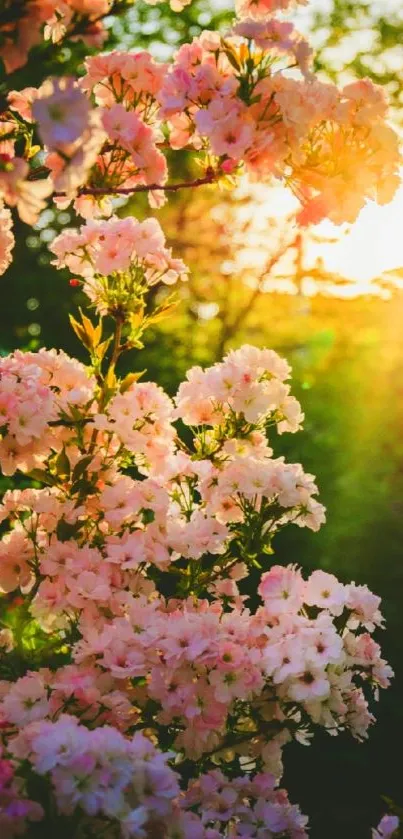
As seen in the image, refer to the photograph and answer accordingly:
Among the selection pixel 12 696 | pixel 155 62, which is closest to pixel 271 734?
pixel 12 696

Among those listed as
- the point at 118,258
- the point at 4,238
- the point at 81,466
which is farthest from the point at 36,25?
the point at 81,466

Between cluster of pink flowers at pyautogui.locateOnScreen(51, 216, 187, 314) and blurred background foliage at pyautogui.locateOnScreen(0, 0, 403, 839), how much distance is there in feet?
2.62

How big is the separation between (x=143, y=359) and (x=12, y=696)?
4.25 m

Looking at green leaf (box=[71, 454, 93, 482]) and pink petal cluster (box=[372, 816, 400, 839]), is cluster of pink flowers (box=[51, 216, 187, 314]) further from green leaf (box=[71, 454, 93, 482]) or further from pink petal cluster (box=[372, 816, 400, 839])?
pink petal cluster (box=[372, 816, 400, 839])

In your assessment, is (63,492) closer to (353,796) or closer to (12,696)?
(12,696)

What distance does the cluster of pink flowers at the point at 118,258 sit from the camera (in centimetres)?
249

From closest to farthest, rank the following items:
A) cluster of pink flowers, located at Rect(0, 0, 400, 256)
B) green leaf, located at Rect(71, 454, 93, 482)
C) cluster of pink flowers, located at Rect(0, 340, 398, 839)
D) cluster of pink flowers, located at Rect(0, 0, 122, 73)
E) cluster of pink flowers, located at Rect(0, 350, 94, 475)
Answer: cluster of pink flowers, located at Rect(0, 0, 122, 73), cluster of pink flowers, located at Rect(0, 0, 400, 256), cluster of pink flowers, located at Rect(0, 340, 398, 839), cluster of pink flowers, located at Rect(0, 350, 94, 475), green leaf, located at Rect(71, 454, 93, 482)

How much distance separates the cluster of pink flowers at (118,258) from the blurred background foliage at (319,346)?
31.4 inches

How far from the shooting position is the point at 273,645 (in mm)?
2152

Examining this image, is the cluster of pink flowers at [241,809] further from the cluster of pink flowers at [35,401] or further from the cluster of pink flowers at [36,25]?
the cluster of pink flowers at [36,25]

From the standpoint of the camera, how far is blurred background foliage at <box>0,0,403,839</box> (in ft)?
14.8

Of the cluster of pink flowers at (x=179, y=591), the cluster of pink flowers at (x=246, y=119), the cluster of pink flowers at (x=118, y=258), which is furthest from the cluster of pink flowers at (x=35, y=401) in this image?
the cluster of pink flowers at (x=246, y=119)

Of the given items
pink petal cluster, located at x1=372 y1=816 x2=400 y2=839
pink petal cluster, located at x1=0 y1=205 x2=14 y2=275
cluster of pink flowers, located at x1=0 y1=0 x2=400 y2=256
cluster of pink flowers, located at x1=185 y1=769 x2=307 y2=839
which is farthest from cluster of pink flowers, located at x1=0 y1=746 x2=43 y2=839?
pink petal cluster, located at x1=0 y1=205 x2=14 y2=275

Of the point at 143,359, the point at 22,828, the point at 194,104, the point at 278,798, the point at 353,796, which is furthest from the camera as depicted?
the point at 143,359
